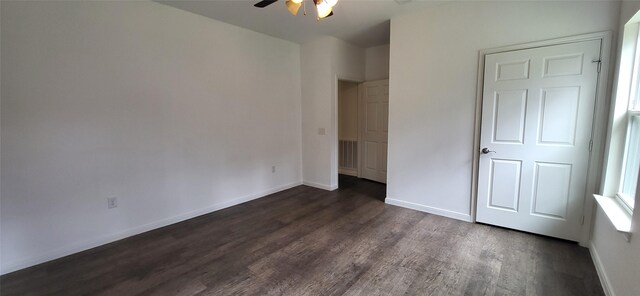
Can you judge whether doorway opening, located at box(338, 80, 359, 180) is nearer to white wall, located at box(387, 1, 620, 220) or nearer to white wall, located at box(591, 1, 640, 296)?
white wall, located at box(387, 1, 620, 220)

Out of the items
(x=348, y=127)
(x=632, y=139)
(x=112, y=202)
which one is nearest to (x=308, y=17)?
(x=348, y=127)

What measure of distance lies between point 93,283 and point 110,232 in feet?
2.66

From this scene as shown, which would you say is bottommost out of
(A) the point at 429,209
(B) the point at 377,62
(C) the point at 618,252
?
(A) the point at 429,209

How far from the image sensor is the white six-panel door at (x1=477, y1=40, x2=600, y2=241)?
2.44 metres

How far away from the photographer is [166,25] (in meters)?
3.03

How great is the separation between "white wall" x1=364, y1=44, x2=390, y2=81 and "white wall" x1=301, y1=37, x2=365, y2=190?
10.8 inches

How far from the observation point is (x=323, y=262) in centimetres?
234

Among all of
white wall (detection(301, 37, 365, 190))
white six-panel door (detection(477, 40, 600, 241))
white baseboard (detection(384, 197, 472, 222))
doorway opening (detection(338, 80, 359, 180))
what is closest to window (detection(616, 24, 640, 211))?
white six-panel door (detection(477, 40, 600, 241))

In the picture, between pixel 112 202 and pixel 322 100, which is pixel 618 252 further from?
pixel 112 202

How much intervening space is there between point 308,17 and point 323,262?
2.96m

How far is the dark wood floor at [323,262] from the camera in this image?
200cm

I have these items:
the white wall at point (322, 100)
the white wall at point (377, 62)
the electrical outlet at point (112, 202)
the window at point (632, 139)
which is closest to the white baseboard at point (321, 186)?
the white wall at point (322, 100)

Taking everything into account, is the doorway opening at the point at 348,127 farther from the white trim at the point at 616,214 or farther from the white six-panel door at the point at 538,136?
the white trim at the point at 616,214

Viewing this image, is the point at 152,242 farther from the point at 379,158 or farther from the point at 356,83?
the point at 356,83
